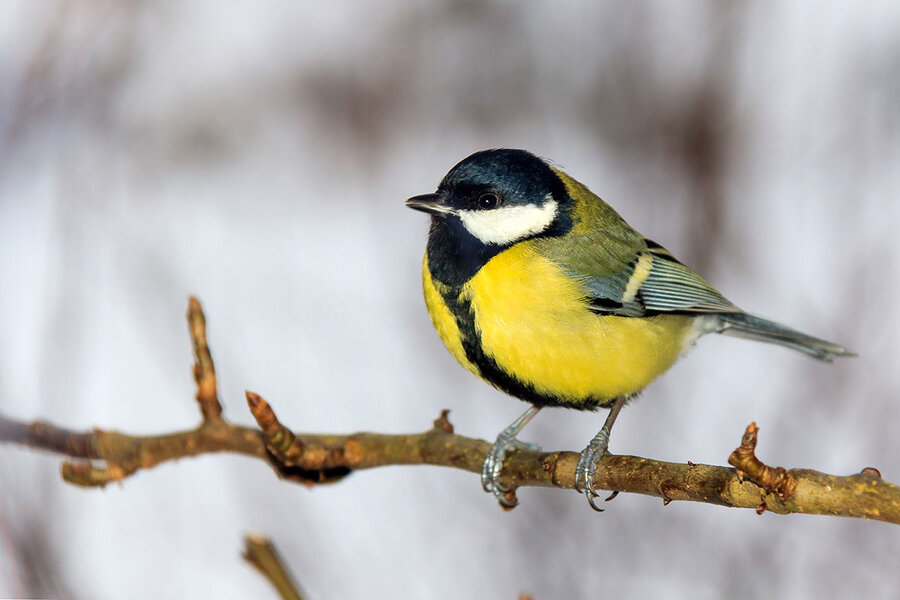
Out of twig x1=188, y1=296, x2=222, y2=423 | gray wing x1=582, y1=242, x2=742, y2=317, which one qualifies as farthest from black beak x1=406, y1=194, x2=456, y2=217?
twig x1=188, y1=296, x2=222, y2=423

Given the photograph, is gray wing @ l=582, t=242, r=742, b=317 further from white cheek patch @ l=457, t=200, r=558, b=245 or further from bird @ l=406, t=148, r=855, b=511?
white cheek patch @ l=457, t=200, r=558, b=245

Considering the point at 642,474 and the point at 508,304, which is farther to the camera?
the point at 508,304

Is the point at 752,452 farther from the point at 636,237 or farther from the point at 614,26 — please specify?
the point at 614,26

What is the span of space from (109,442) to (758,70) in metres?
2.30

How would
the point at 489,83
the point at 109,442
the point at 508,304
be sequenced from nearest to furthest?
the point at 109,442 < the point at 508,304 < the point at 489,83

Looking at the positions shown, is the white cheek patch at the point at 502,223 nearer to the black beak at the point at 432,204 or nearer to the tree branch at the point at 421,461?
the black beak at the point at 432,204

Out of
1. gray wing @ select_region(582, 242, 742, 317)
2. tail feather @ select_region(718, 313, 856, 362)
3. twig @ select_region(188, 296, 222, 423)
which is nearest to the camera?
twig @ select_region(188, 296, 222, 423)

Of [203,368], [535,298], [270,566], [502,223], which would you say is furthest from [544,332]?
[270,566]

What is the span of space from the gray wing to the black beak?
34 centimetres

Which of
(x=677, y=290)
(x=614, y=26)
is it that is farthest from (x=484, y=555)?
(x=614, y=26)

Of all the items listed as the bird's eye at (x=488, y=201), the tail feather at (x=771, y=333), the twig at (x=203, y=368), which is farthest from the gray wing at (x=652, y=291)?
the twig at (x=203, y=368)

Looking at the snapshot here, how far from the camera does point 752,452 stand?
2.98 ft

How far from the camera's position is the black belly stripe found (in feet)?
5.24

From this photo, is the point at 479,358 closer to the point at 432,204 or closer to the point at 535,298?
the point at 535,298
